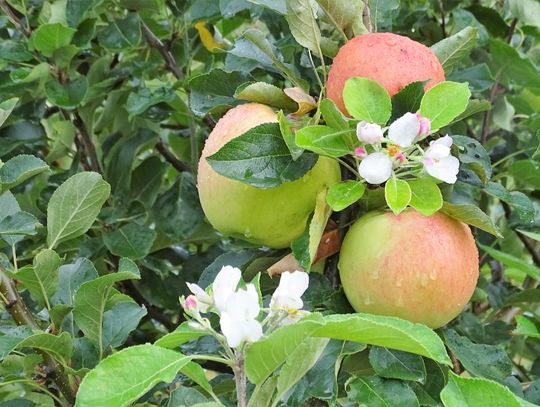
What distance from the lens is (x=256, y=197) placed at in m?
0.78

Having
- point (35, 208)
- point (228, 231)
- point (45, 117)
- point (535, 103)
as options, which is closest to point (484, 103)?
point (228, 231)

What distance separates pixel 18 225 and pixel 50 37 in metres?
0.43

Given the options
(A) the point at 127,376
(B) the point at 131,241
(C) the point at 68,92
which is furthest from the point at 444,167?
(C) the point at 68,92

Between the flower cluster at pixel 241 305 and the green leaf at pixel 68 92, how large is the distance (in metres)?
0.64

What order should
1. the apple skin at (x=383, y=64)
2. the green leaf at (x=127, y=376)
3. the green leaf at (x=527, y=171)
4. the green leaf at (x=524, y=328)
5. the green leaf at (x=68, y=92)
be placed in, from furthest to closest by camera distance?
the green leaf at (x=68, y=92) < the green leaf at (x=527, y=171) < the green leaf at (x=524, y=328) < the apple skin at (x=383, y=64) < the green leaf at (x=127, y=376)

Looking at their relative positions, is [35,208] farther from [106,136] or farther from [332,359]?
[332,359]

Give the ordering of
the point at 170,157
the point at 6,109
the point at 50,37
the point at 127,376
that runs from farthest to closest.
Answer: the point at 170,157, the point at 50,37, the point at 6,109, the point at 127,376

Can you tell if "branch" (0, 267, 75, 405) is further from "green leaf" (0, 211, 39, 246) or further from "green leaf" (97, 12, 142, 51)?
"green leaf" (97, 12, 142, 51)

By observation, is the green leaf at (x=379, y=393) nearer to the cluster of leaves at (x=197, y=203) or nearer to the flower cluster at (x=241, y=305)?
the cluster of leaves at (x=197, y=203)

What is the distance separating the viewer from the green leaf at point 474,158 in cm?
81

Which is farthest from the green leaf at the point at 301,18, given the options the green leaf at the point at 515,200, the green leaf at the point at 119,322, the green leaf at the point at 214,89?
the green leaf at the point at 119,322

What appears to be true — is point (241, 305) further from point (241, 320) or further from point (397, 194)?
point (397, 194)

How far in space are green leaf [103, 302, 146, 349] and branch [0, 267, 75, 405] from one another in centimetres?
6

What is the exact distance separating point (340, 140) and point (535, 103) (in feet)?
2.71
